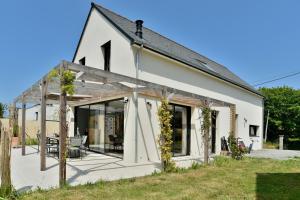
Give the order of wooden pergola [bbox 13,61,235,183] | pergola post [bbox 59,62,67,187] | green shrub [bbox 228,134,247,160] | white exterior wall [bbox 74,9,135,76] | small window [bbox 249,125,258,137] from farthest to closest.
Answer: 1. small window [bbox 249,125,258,137]
2. green shrub [bbox 228,134,247,160]
3. white exterior wall [bbox 74,9,135,76]
4. wooden pergola [bbox 13,61,235,183]
5. pergola post [bbox 59,62,67,187]

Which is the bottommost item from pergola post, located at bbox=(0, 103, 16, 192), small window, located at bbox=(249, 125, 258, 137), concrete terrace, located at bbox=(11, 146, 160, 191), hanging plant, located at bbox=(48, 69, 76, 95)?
concrete terrace, located at bbox=(11, 146, 160, 191)

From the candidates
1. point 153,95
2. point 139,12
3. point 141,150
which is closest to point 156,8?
point 139,12

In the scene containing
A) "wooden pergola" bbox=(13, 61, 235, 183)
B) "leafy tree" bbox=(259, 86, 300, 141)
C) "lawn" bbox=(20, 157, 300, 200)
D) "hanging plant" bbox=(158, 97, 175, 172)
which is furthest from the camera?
"leafy tree" bbox=(259, 86, 300, 141)

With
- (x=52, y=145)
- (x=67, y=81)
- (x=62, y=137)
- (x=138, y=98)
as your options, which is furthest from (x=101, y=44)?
(x=62, y=137)

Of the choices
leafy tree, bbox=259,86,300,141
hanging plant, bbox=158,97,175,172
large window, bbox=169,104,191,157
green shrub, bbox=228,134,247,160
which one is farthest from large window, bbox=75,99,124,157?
leafy tree, bbox=259,86,300,141

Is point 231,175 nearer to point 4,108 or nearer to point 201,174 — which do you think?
point 201,174

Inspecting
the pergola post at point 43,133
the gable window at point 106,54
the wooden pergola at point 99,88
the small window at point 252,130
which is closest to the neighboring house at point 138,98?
the gable window at point 106,54

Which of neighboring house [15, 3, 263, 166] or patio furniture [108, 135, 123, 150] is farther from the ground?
neighboring house [15, 3, 263, 166]

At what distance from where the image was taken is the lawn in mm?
5855

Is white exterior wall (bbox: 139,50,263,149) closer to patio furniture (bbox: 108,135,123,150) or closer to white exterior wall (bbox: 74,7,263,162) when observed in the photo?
white exterior wall (bbox: 74,7,263,162)

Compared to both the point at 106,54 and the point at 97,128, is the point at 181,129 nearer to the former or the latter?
the point at 97,128

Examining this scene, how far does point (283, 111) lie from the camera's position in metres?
32.4

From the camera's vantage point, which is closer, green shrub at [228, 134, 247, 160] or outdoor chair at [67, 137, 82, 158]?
outdoor chair at [67, 137, 82, 158]

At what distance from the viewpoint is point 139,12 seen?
54.5 ft
